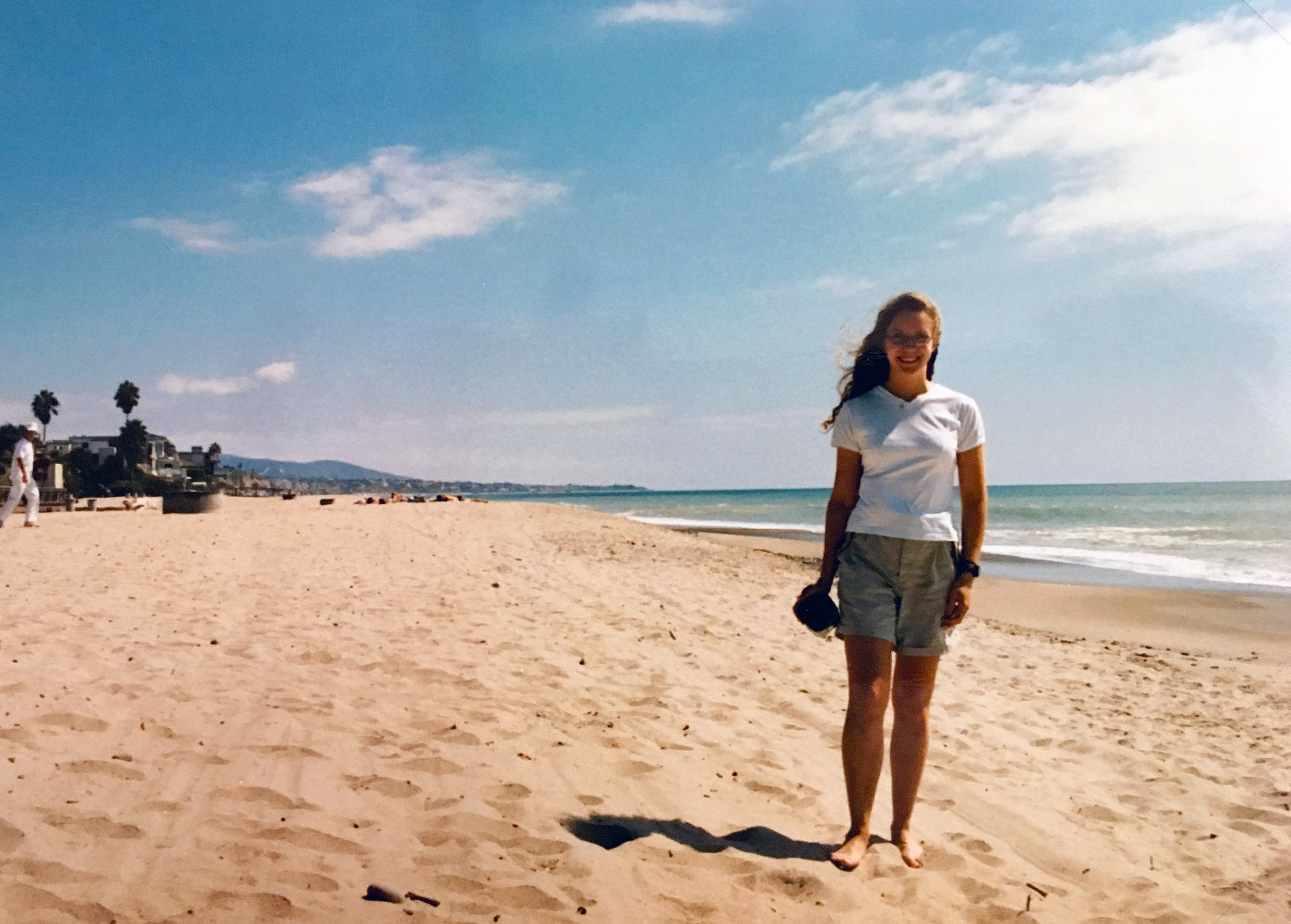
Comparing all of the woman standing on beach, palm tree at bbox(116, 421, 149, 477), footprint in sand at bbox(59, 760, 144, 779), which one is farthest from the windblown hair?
palm tree at bbox(116, 421, 149, 477)

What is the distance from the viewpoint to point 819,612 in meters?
3.10

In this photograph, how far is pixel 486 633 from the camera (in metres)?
6.57

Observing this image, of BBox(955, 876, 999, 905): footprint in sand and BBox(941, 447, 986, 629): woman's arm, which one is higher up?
BBox(941, 447, 986, 629): woman's arm

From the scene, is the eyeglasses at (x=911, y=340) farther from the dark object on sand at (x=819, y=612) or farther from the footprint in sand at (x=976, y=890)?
the footprint in sand at (x=976, y=890)

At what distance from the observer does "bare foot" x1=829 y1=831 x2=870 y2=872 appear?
9.88 feet

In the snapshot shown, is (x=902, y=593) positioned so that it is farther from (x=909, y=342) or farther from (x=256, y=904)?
(x=256, y=904)

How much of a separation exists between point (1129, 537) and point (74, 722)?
3004 cm

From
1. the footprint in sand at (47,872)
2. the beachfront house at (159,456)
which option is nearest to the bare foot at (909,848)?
the footprint in sand at (47,872)

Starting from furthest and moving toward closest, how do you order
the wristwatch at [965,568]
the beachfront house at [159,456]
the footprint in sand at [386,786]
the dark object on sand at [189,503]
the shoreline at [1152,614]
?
the beachfront house at [159,456] → the dark object on sand at [189,503] → the shoreline at [1152,614] → the footprint in sand at [386,786] → the wristwatch at [965,568]

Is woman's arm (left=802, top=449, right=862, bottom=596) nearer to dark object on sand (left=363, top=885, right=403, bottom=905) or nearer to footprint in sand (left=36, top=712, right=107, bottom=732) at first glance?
dark object on sand (left=363, top=885, right=403, bottom=905)

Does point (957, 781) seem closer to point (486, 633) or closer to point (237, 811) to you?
point (237, 811)

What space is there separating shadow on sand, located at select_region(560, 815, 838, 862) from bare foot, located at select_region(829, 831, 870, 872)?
2.8 inches

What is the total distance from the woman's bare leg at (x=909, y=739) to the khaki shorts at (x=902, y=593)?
0.34 feet

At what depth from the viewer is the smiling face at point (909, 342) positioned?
312 centimetres
